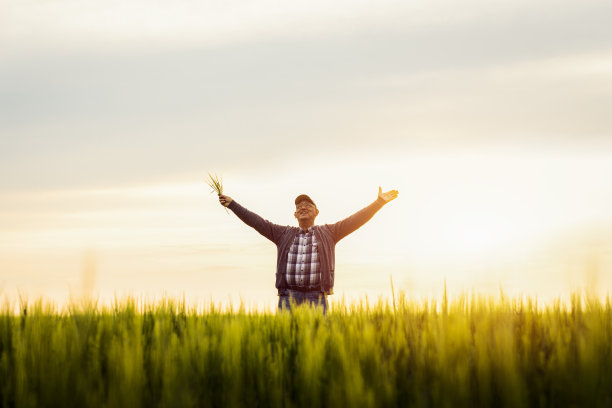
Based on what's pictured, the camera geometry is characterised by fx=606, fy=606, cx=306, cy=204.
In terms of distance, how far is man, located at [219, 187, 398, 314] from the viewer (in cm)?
1012

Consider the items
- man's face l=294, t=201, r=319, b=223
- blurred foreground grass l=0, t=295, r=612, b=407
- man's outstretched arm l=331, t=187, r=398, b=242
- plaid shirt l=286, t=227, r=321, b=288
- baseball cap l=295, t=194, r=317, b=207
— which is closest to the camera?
blurred foreground grass l=0, t=295, r=612, b=407

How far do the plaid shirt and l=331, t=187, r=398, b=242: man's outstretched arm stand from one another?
1.55 ft

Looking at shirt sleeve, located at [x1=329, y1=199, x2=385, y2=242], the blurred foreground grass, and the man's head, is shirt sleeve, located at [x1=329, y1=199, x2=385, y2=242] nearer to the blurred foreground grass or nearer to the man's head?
the man's head

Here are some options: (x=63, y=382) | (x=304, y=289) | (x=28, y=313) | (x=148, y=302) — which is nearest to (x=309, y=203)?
(x=304, y=289)

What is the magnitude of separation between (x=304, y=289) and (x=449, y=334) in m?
5.72

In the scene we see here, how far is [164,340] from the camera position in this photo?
502 cm

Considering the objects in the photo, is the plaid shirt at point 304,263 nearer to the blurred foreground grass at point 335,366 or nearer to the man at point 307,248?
the man at point 307,248

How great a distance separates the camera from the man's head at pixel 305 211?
10406 mm

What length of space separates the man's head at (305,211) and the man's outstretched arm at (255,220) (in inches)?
16.4

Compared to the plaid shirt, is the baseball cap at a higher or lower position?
higher

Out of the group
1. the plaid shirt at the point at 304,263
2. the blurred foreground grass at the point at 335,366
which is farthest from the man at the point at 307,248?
the blurred foreground grass at the point at 335,366

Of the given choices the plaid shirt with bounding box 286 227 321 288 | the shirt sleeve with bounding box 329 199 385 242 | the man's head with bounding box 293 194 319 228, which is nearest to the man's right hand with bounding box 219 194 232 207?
the man's head with bounding box 293 194 319 228

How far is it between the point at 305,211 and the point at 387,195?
1.43 metres

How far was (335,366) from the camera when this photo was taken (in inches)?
166
